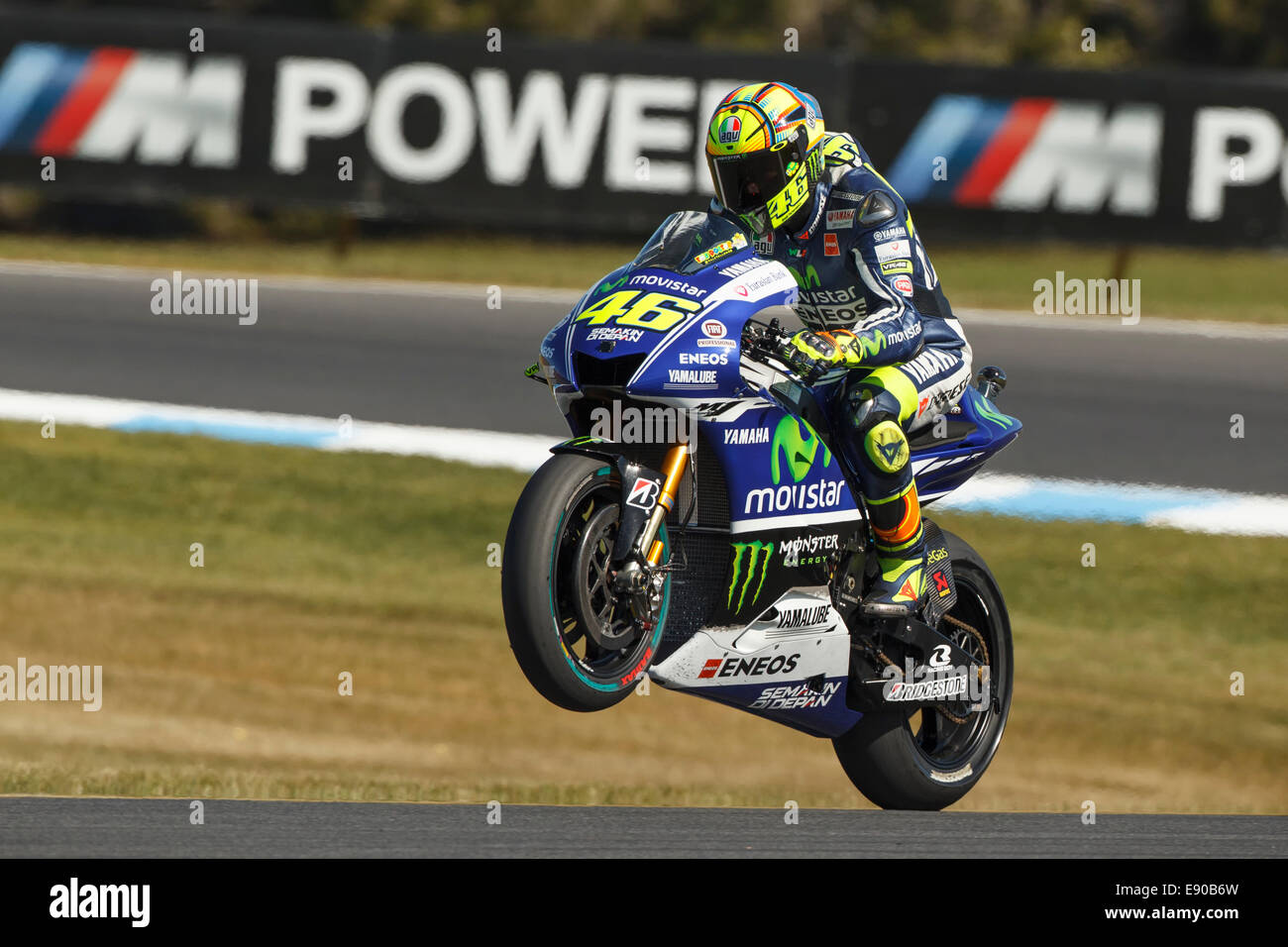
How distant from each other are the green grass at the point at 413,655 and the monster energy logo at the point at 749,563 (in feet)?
7.22

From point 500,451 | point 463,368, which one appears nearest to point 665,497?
point 500,451

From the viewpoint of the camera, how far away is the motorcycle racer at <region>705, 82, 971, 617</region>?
5.92 metres

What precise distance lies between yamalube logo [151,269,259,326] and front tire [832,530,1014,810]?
10874 millimetres

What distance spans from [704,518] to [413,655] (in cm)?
531

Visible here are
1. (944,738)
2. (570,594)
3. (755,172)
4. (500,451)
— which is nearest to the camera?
(570,594)

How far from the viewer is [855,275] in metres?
6.27

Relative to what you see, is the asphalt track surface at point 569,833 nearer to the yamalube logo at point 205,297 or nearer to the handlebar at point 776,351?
the handlebar at point 776,351

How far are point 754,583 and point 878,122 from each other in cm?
1335

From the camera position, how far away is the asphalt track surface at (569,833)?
527 cm

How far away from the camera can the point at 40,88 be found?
61.2 ft

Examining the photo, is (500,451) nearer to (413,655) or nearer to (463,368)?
(463,368)

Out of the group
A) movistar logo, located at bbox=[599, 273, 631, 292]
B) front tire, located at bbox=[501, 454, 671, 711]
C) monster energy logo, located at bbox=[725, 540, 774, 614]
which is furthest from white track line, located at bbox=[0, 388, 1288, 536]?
front tire, located at bbox=[501, 454, 671, 711]
